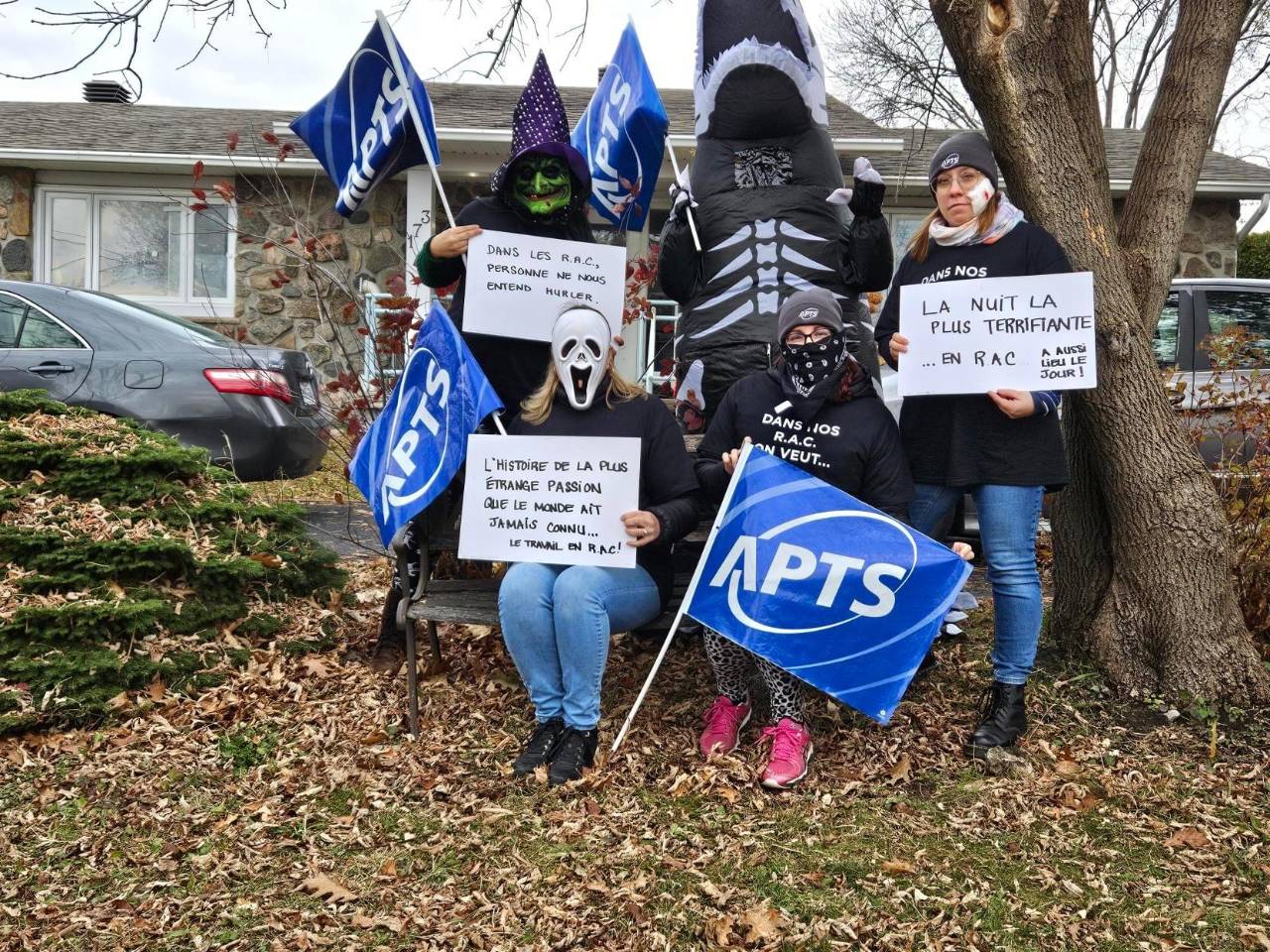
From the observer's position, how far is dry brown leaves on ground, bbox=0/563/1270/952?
114 inches

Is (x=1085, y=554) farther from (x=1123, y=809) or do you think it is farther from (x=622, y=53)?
(x=622, y=53)

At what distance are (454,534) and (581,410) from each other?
0.83 meters

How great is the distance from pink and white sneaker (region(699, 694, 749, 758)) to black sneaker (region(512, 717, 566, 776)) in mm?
518

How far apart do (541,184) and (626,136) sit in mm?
901

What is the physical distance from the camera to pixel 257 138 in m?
12.6

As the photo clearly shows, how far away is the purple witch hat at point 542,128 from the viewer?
407 cm

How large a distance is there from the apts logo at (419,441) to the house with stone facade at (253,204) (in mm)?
7726

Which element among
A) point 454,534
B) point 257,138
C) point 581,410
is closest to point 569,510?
point 581,410

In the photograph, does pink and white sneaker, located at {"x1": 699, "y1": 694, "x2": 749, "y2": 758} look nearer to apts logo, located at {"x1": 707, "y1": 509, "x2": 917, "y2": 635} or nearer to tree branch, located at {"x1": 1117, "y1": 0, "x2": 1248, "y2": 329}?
apts logo, located at {"x1": 707, "y1": 509, "x2": 917, "y2": 635}

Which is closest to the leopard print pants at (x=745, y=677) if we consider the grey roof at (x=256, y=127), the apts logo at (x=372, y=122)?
the apts logo at (x=372, y=122)

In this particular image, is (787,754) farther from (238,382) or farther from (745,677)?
(238,382)

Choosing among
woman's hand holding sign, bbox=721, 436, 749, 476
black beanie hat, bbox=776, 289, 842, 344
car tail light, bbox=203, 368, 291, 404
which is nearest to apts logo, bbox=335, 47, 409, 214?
black beanie hat, bbox=776, 289, 842, 344

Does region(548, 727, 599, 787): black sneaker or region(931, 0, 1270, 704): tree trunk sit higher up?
region(931, 0, 1270, 704): tree trunk

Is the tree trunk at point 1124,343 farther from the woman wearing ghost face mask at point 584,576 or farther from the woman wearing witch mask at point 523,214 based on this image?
the woman wearing ghost face mask at point 584,576
